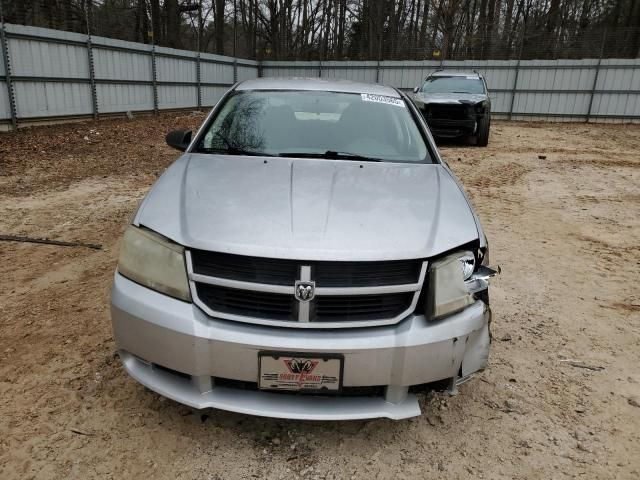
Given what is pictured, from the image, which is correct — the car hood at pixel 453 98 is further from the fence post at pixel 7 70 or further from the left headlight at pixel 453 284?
the left headlight at pixel 453 284

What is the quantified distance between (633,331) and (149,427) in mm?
2874

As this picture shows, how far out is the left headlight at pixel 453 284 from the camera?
1.76 m

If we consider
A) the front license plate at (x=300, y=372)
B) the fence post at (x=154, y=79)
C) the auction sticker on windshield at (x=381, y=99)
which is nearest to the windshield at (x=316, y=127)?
the auction sticker on windshield at (x=381, y=99)

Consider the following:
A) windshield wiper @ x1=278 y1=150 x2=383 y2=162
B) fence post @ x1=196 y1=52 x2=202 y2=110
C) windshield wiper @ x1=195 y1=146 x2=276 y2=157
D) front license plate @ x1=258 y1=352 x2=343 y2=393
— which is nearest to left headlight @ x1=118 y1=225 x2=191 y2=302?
front license plate @ x1=258 y1=352 x2=343 y2=393

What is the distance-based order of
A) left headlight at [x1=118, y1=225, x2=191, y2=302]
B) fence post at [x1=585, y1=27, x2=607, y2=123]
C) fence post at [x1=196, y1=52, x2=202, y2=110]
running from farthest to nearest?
fence post at [x1=585, y1=27, x2=607, y2=123] < fence post at [x1=196, y1=52, x2=202, y2=110] < left headlight at [x1=118, y1=225, x2=191, y2=302]

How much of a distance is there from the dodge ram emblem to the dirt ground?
677 millimetres

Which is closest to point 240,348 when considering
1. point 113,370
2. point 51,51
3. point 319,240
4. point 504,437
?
point 319,240

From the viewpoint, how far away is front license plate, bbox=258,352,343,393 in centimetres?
165

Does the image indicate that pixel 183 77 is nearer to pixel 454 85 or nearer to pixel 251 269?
pixel 454 85

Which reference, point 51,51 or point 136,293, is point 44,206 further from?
point 51,51

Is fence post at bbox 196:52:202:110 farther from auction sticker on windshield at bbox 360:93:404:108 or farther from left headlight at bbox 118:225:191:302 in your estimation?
left headlight at bbox 118:225:191:302

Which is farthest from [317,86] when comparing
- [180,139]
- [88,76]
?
[88,76]

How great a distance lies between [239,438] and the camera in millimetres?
1935

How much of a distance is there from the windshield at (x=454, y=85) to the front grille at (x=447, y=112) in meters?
1.14
